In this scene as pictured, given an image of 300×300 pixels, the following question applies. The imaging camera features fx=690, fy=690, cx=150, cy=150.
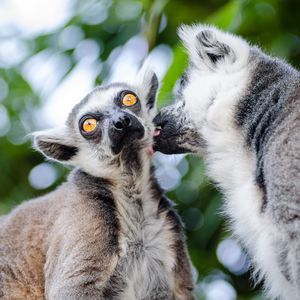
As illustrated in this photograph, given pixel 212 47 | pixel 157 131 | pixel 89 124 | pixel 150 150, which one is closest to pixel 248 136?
pixel 212 47

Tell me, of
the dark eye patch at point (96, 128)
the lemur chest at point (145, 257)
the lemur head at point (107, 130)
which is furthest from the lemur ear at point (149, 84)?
the lemur chest at point (145, 257)

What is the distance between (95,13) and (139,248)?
3.29 metres

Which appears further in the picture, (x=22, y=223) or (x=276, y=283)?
(x=22, y=223)

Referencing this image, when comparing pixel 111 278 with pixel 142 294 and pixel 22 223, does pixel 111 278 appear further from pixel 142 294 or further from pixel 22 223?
pixel 22 223

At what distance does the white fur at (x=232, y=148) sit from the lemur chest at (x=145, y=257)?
537 millimetres

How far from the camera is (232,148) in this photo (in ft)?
13.0

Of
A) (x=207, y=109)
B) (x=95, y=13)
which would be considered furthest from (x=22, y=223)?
(x=95, y=13)

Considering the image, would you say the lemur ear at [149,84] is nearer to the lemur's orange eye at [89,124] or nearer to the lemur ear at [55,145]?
the lemur's orange eye at [89,124]

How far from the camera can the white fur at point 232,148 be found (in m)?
3.61

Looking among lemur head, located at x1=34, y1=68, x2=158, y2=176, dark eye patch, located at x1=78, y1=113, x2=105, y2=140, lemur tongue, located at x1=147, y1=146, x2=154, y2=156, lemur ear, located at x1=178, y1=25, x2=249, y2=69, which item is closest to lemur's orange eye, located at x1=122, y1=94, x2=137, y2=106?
lemur head, located at x1=34, y1=68, x2=158, y2=176

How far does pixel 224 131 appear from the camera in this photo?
4.00m

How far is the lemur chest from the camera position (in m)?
4.27

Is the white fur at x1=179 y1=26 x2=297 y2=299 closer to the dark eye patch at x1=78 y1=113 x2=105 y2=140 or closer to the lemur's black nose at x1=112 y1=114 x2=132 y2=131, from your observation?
the lemur's black nose at x1=112 y1=114 x2=132 y2=131

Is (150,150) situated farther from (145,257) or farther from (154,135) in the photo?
(145,257)
